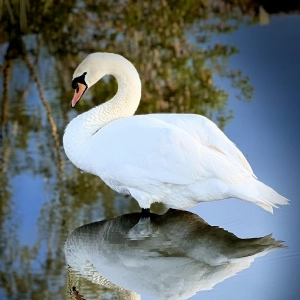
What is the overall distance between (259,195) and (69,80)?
4.08 metres

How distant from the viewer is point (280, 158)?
5836 millimetres

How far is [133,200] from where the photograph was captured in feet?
17.5

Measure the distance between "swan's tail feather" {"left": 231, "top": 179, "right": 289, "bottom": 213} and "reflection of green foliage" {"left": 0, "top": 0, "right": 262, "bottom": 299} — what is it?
856 mm

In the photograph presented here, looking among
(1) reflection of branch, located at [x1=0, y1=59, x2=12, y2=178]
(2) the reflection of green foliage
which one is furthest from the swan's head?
(1) reflection of branch, located at [x1=0, y1=59, x2=12, y2=178]

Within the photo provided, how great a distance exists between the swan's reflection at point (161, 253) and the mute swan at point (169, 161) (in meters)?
0.17

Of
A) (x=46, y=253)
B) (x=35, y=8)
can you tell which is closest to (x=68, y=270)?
(x=46, y=253)

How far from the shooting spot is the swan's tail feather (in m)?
4.42

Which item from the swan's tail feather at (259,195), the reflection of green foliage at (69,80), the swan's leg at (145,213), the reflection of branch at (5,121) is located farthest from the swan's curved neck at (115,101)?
the swan's tail feather at (259,195)

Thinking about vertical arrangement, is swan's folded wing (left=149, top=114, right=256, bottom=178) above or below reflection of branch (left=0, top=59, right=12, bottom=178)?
below

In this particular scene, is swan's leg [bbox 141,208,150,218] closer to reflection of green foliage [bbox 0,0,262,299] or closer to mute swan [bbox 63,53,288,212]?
mute swan [bbox 63,53,288,212]

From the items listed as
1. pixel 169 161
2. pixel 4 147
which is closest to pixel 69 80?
pixel 4 147

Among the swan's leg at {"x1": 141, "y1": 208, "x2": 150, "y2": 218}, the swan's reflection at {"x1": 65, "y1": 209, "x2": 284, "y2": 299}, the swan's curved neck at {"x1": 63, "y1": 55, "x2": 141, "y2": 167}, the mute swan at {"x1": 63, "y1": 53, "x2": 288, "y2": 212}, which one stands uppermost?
the swan's curved neck at {"x1": 63, "y1": 55, "x2": 141, "y2": 167}

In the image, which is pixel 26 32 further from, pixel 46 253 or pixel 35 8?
pixel 46 253

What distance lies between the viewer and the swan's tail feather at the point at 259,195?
4422 mm
